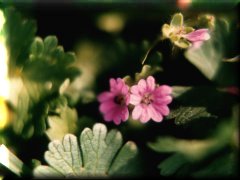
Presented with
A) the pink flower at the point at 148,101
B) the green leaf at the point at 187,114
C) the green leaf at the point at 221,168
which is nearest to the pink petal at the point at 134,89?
the pink flower at the point at 148,101

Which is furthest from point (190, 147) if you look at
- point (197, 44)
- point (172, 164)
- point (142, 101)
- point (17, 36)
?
point (17, 36)

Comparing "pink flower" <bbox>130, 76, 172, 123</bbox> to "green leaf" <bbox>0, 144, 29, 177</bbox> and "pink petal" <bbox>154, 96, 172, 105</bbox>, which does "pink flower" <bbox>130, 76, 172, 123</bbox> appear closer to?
"pink petal" <bbox>154, 96, 172, 105</bbox>

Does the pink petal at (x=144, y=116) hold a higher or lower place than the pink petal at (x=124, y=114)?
lower

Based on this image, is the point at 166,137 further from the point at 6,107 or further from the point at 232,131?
the point at 6,107

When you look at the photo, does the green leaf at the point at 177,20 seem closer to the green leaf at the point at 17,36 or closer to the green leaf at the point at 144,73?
the green leaf at the point at 144,73

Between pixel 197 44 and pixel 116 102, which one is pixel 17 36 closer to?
pixel 116 102
